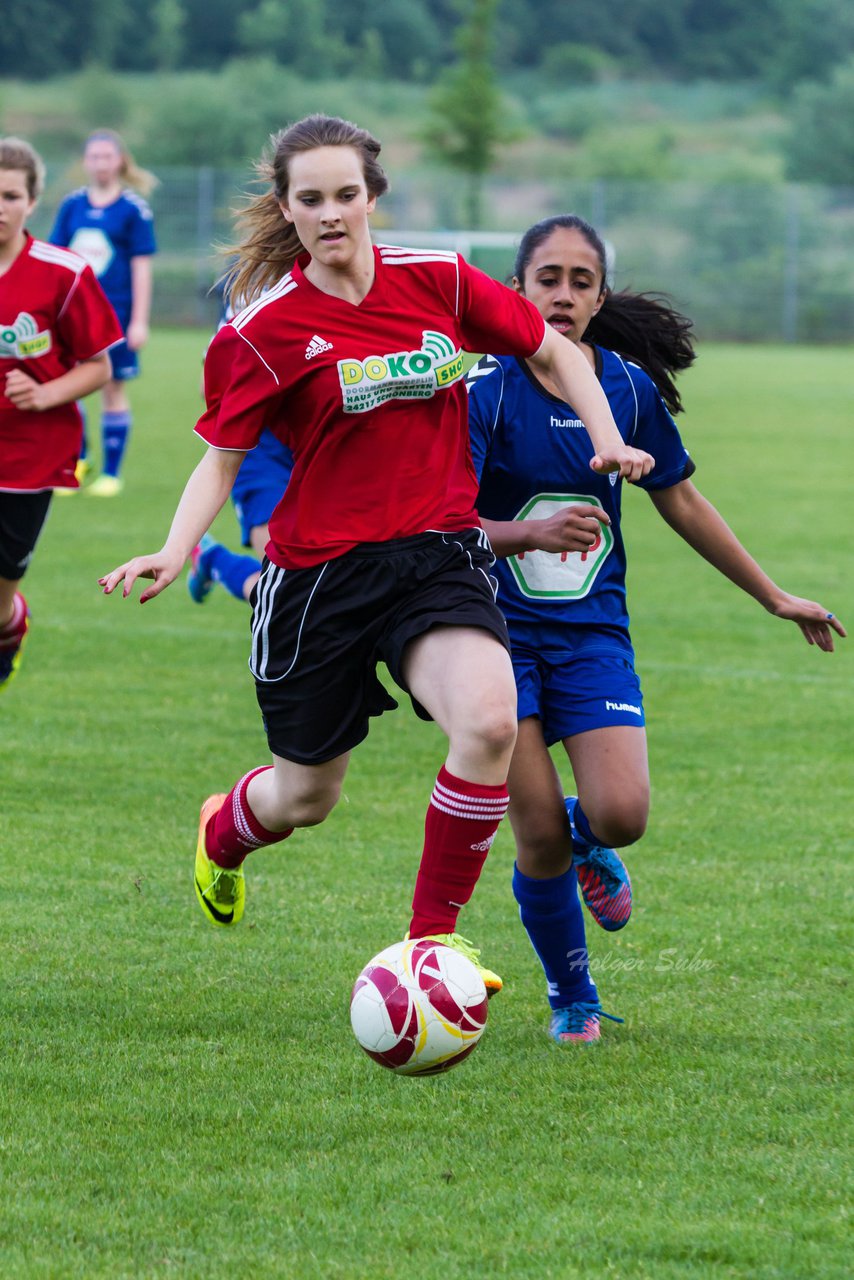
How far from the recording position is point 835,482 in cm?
1509

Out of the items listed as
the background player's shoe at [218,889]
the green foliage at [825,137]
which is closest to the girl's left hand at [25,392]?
the background player's shoe at [218,889]

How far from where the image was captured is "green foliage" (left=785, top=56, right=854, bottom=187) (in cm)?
6241

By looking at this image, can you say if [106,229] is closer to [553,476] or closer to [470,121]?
[553,476]

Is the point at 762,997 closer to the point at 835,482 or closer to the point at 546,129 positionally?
the point at 835,482

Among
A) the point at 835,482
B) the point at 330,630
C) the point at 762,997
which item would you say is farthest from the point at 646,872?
the point at 835,482

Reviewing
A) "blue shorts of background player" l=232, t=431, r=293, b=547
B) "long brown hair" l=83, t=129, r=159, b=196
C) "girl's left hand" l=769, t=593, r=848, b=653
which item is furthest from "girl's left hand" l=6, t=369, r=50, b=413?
"long brown hair" l=83, t=129, r=159, b=196

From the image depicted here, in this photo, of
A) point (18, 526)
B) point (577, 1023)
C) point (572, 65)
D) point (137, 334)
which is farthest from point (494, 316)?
point (572, 65)

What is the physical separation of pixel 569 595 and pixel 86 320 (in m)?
2.69

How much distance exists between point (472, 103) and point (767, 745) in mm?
44419

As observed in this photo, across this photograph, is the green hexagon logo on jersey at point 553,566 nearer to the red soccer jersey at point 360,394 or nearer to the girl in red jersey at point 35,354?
the red soccer jersey at point 360,394

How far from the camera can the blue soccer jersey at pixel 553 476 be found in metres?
4.18

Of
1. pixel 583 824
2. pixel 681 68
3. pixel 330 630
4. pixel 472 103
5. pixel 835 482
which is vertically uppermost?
pixel 330 630

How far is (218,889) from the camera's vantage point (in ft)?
14.8

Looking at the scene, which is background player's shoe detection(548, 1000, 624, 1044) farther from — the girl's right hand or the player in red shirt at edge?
the girl's right hand
